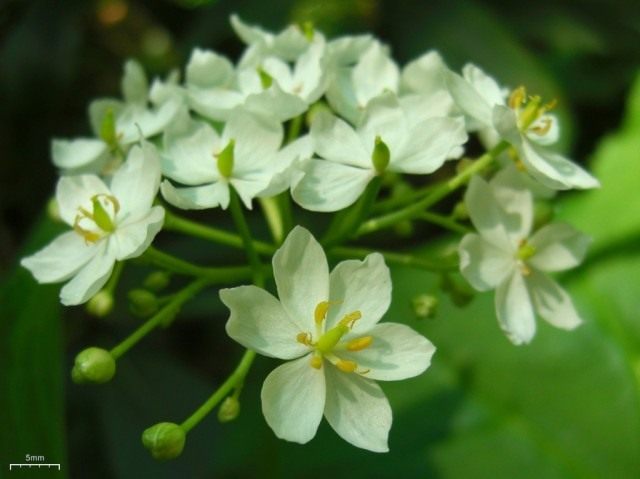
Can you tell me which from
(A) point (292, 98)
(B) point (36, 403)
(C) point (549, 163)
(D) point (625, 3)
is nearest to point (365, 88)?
(A) point (292, 98)

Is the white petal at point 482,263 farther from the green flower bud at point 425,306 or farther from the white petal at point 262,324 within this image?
the white petal at point 262,324

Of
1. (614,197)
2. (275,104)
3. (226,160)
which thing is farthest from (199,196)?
(614,197)

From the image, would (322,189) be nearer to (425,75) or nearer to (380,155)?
(380,155)

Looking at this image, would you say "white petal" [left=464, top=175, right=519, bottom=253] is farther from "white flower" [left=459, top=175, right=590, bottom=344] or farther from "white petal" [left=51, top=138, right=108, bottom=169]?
"white petal" [left=51, top=138, right=108, bottom=169]

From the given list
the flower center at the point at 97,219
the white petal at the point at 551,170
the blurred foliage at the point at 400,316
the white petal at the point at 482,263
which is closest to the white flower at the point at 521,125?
the white petal at the point at 551,170

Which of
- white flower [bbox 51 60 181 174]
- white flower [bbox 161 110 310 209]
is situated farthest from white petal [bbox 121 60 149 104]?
white flower [bbox 161 110 310 209]

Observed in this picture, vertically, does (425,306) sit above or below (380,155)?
below
